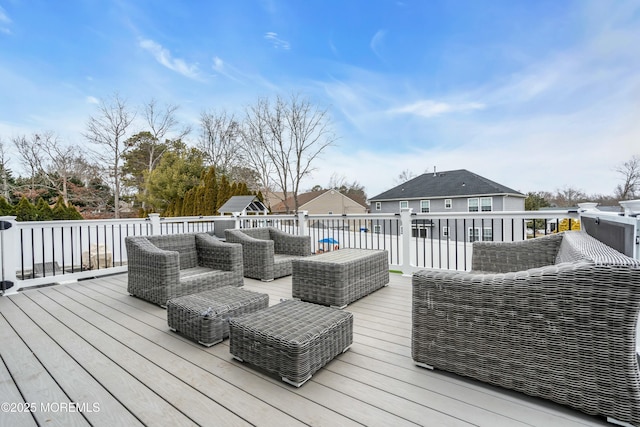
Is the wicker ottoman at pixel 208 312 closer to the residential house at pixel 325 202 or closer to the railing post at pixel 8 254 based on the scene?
the railing post at pixel 8 254

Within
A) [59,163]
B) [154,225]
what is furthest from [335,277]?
[59,163]

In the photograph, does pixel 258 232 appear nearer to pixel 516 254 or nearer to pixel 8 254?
pixel 8 254

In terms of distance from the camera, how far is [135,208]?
821 inches

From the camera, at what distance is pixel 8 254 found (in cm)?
384

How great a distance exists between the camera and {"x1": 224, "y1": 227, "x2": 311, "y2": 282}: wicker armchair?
4.34m

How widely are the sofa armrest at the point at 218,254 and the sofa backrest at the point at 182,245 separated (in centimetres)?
6

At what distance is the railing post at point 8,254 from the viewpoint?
3.77 meters

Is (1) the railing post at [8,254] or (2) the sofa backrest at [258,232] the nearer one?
(1) the railing post at [8,254]

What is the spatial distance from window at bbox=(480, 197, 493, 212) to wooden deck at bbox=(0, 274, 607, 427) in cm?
1909

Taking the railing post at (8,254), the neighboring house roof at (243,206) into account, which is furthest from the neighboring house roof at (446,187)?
the railing post at (8,254)

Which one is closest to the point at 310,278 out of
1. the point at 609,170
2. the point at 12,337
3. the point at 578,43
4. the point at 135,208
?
the point at 12,337

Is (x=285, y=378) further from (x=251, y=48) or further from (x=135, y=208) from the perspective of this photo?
(x=135, y=208)

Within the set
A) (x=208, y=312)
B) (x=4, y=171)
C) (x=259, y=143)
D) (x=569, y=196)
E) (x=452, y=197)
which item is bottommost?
(x=208, y=312)

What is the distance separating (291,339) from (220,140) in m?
19.8
